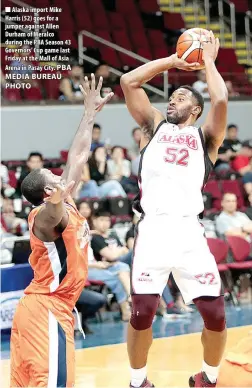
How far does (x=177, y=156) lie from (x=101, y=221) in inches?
190

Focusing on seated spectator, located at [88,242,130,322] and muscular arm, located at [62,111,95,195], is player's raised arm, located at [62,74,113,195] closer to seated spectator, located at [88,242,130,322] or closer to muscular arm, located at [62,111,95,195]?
muscular arm, located at [62,111,95,195]

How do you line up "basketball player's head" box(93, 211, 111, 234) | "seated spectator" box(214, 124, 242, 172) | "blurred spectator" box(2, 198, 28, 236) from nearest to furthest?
1. "basketball player's head" box(93, 211, 111, 234)
2. "blurred spectator" box(2, 198, 28, 236)
3. "seated spectator" box(214, 124, 242, 172)

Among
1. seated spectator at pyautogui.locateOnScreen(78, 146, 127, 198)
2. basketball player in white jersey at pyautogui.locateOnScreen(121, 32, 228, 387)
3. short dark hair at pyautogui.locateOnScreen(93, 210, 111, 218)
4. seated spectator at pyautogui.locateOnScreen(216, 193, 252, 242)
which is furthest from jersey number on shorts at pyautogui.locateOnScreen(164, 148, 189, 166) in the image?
seated spectator at pyautogui.locateOnScreen(78, 146, 127, 198)

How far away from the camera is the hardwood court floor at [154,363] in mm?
8023

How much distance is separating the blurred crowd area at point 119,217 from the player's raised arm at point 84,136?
3.60m

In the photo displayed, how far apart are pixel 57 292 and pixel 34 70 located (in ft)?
20.5

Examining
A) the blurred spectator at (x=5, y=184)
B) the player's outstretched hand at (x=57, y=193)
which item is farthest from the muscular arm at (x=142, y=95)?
the blurred spectator at (x=5, y=184)

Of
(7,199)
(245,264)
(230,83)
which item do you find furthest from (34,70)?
(230,83)

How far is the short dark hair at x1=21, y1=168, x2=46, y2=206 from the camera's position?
589 cm

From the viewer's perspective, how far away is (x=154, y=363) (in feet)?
29.2

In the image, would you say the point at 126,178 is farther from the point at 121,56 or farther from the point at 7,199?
the point at 121,56

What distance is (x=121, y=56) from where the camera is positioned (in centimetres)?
1659

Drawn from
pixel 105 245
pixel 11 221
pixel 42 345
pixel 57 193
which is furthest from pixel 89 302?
pixel 57 193

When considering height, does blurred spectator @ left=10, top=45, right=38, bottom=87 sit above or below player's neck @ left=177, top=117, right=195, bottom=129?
above
